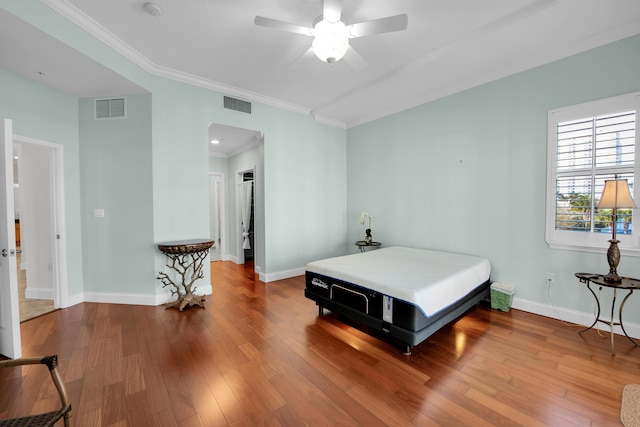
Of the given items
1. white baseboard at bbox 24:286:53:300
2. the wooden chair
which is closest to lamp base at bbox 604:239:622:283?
the wooden chair

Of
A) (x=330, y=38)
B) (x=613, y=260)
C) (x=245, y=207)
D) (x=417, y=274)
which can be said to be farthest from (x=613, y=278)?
(x=245, y=207)

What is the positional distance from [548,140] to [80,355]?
5050mm

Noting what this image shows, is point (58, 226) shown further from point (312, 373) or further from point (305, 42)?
point (305, 42)

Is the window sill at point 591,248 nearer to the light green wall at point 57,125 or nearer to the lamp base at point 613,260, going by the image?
the lamp base at point 613,260

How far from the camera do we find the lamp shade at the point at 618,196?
224 centimetres

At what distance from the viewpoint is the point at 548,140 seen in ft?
9.54

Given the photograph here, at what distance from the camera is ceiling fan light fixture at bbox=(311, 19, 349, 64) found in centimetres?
205

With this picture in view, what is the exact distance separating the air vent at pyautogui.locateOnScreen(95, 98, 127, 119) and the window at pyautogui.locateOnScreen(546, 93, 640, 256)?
16.5 feet

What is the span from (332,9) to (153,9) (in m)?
1.53

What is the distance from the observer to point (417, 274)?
263cm

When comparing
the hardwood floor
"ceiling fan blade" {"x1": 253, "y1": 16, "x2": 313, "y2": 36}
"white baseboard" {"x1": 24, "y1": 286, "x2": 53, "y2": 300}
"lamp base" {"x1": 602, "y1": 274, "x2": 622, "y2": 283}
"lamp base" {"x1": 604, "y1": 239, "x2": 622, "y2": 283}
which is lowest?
the hardwood floor

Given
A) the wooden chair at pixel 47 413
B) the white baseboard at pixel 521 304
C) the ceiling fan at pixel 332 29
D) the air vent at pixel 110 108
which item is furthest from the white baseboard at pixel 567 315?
the air vent at pixel 110 108

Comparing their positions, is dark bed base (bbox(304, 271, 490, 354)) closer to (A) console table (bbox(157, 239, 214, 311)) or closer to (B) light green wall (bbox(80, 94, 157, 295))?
(A) console table (bbox(157, 239, 214, 311))

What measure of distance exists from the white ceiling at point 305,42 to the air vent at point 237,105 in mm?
Answer: 146
